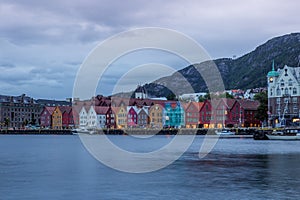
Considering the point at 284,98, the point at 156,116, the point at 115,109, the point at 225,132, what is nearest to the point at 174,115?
the point at 156,116

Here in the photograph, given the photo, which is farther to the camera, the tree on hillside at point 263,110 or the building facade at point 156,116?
the building facade at point 156,116

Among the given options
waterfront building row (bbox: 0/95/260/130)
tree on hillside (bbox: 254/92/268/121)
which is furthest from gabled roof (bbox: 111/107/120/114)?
tree on hillside (bbox: 254/92/268/121)

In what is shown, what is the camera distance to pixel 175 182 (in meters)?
35.0

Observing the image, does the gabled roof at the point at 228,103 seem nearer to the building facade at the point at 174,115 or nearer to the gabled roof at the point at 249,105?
the gabled roof at the point at 249,105

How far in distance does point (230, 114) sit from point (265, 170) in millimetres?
126206

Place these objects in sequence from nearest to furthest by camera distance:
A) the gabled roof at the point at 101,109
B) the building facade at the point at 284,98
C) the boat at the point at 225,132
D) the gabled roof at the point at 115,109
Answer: the building facade at the point at 284,98, the boat at the point at 225,132, the gabled roof at the point at 115,109, the gabled roof at the point at 101,109

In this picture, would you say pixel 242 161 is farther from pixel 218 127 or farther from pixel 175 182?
pixel 218 127

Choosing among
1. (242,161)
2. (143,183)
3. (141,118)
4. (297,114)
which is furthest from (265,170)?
(141,118)

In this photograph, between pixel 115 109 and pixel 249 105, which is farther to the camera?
pixel 115 109

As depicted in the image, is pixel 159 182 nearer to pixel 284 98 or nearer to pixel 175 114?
pixel 284 98

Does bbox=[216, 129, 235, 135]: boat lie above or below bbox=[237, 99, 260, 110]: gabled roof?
below

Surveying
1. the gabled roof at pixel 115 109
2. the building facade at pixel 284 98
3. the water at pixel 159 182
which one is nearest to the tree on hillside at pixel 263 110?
the building facade at pixel 284 98

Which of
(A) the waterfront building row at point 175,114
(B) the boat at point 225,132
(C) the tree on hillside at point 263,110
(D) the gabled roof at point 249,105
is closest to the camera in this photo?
(B) the boat at point 225,132

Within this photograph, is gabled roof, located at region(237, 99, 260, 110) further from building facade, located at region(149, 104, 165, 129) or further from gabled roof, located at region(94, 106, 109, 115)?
gabled roof, located at region(94, 106, 109, 115)
